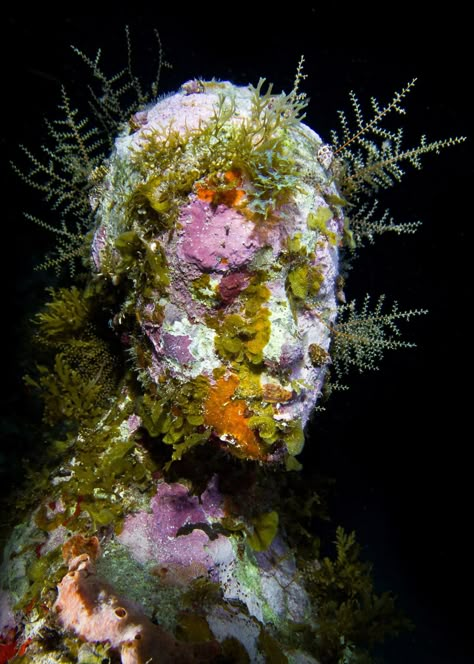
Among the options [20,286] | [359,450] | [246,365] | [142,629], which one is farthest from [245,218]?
[359,450]

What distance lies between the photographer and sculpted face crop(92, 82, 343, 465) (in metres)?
2.37

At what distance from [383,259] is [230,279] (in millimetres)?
3053

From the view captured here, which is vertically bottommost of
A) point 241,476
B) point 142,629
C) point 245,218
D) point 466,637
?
point 466,637

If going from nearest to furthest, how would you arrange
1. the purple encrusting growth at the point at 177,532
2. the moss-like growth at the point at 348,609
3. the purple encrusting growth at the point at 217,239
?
the purple encrusting growth at the point at 217,239
the purple encrusting growth at the point at 177,532
the moss-like growth at the point at 348,609

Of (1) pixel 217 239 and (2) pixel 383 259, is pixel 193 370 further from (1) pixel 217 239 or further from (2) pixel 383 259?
(2) pixel 383 259

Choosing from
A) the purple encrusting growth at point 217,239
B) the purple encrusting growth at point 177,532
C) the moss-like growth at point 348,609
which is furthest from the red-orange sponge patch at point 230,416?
the moss-like growth at point 348,609

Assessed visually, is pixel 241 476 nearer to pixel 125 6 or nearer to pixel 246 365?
pixel 246 365

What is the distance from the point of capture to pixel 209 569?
9.25ft

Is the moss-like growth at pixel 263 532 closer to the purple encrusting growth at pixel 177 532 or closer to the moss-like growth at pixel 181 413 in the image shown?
the purple encrusting growth at pixel 177 532

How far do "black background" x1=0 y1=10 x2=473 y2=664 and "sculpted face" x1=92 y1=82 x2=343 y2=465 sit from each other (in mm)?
2165

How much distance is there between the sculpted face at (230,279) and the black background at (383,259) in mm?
2165

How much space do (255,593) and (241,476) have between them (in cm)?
86

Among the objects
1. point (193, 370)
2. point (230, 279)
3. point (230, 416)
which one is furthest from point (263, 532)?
point (230, 279)

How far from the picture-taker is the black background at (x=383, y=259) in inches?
163
